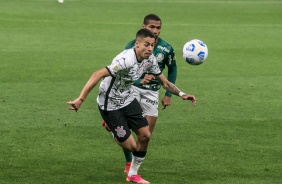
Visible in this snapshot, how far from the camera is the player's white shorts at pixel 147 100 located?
464 inches

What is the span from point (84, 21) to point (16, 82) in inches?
551

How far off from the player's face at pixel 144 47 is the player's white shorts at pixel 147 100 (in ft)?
4.62

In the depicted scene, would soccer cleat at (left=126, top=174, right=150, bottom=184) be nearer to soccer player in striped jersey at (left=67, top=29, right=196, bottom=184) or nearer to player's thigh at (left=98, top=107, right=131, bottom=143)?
soccer player in striped jersey at (left=67, top=29, right=196, bottom=184)

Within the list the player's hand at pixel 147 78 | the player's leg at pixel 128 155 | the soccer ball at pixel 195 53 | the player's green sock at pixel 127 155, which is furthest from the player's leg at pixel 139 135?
the soccer ball at pixel 195 53

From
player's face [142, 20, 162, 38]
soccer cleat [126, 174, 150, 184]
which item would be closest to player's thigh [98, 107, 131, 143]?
soccer cleat [126, 174, 150, 184]

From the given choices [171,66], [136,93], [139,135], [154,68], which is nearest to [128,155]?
[139,135]

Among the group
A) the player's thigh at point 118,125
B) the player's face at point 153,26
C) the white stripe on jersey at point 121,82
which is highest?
the player's face at point 153,26

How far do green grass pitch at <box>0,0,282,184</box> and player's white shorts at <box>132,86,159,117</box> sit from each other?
2.62ft

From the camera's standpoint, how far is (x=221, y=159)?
12281 millimetres

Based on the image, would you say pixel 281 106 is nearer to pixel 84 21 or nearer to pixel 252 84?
pixel 252 84

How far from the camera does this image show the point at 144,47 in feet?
34.0

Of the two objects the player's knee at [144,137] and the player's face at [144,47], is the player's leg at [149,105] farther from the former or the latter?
the player's face at [144,47]

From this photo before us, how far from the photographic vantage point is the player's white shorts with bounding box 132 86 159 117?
11.8m

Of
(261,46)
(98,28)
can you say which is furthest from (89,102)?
(98,28)
